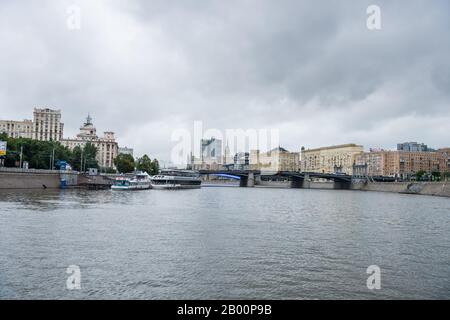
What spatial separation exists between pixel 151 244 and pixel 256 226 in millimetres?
9689

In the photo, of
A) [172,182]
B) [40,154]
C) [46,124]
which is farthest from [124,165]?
[46,124]

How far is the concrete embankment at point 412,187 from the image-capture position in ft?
306

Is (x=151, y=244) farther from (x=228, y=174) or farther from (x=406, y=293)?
(x=228, y=174)

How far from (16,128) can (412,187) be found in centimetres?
14115

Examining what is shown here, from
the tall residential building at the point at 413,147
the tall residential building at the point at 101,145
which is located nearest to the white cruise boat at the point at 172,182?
the tall residential building at the point at 101,145

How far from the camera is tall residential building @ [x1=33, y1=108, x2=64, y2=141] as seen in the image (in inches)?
6373

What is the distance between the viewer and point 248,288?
12617 mm

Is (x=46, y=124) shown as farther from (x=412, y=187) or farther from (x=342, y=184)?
(x=412, y=187)

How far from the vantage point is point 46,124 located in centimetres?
16412

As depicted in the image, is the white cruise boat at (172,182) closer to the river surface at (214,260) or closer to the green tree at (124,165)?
the green tree at (124,165)

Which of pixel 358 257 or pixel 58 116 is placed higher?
pixel 58 116

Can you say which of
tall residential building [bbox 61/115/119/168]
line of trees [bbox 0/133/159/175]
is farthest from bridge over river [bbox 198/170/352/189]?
tall residential building [bbox 61/115/119/168]

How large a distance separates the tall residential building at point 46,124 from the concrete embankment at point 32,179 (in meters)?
91.6
